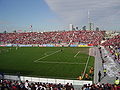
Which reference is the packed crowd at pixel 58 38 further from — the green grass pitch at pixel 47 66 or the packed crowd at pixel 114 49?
the green grass pitch at pixel 47 66

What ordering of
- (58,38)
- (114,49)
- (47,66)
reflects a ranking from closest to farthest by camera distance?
(47,66)
(114,49)
(58,38)

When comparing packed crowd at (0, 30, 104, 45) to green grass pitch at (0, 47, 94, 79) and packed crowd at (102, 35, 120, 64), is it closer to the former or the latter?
packed crowd at (102, 35, 120, 64)

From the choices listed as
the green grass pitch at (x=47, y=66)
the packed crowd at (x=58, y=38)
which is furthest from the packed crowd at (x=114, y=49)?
the packed crowd at (x=58, y=38)

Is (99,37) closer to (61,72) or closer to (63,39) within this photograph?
(63,39)

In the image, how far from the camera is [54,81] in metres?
17.4

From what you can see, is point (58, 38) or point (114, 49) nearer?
point (114, 49)

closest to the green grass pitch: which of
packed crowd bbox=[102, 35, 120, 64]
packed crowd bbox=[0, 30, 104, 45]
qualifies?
packed crowd bbox=[102, 35, 120, 64]

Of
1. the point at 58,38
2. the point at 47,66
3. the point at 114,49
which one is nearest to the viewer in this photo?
the point at 47,66

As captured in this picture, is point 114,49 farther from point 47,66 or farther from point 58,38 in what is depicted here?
point 58,38

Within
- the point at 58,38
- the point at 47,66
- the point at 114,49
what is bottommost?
the point at 47,66

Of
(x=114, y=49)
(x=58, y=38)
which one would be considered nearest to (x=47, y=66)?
(x=114, y=49)

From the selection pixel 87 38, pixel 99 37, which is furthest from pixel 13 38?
pixel 99 37

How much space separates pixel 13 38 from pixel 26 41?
456 inches

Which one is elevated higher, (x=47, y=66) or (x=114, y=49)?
(x=114, y=49)
